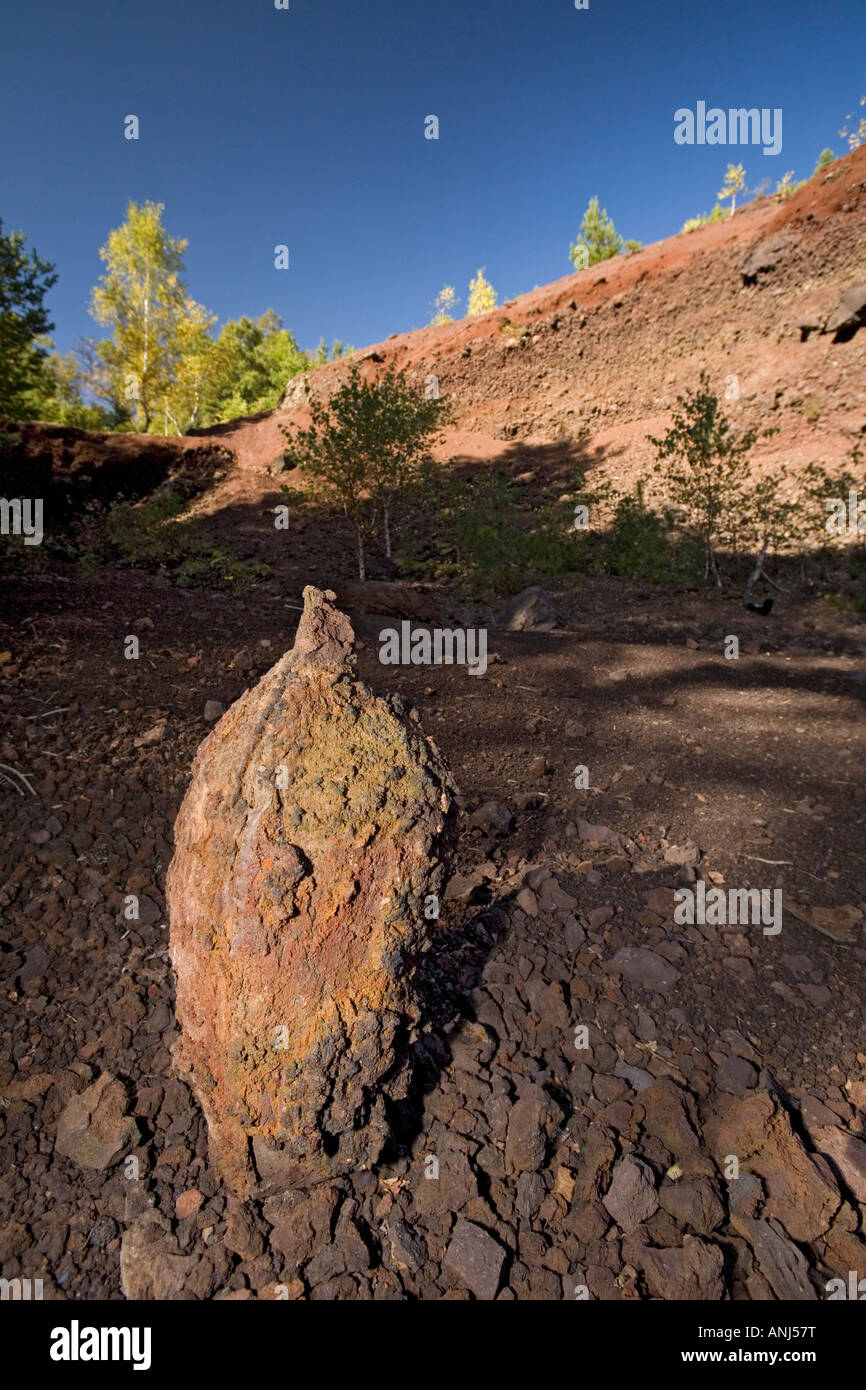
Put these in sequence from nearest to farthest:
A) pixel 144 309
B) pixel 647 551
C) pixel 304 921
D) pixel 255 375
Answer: pixel 304 921, pixel 647 551, pixel 144 309, pixel 255 375

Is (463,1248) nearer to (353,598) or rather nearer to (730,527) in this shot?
(353,598)

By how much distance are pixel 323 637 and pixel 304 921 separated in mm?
676

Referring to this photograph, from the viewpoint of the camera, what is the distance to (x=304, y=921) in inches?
54.7

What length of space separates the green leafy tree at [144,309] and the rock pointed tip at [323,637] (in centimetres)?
2407

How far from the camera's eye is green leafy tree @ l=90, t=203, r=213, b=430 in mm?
21594

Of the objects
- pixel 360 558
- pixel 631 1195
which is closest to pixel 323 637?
pixel 631 1195

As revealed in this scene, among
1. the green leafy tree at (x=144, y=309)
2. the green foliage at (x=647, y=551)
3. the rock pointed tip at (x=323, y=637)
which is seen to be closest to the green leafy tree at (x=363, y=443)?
the green foliage at (x=647, y=551)

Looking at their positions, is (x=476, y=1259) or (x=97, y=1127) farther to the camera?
(x=97, y=1127)

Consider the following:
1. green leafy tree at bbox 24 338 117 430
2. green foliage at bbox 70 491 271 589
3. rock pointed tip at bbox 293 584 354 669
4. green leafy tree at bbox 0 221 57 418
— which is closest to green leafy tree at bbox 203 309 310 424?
green leafy tree at bbox 24 338 117 430

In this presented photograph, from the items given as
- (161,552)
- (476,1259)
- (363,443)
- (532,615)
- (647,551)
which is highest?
(363,443)

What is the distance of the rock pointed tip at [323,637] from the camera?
1.60 metres

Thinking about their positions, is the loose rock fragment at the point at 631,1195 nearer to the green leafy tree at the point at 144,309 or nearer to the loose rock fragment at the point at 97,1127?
the loose rock fragment at the point at 97,1127

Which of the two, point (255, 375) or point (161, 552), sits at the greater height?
point (255, 375)

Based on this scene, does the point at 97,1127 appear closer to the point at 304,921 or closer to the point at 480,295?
the point at 304,921
